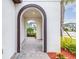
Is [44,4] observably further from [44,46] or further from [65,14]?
[65,14]

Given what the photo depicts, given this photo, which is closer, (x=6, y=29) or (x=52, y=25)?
(x=6, y=29)

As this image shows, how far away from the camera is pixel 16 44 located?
10789 mm

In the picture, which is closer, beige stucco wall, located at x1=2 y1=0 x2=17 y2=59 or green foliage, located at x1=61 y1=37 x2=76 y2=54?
beige stucco wall, located at x1=2 y1=0 x2=17 y2=59

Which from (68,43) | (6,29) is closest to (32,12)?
(68,43)

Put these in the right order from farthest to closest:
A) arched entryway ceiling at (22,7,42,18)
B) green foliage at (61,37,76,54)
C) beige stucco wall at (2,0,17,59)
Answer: green foliage at (61,37,76,54) → arched entryway ceiling at (22,7,42,18) → beige stucco wall at (2,0,17,59)

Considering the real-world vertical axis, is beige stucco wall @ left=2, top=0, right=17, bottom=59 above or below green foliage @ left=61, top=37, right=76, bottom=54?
above

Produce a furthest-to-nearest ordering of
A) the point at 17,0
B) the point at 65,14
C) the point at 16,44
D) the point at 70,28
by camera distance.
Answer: the point at 65,14 < the point at 70,28 < the point at 16,44 < the point at 17,0

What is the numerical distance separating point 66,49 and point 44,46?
8.98 feet

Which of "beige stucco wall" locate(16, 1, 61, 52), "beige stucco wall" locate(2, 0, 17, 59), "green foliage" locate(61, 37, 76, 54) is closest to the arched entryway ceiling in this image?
"beige stucco wall" locate(16, 1, 61, 52)

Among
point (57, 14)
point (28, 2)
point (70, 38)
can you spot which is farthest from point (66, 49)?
point (28, 2)

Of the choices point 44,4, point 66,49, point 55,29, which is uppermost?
point 44,4

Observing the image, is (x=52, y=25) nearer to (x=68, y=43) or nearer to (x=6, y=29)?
(x=68, y=43)

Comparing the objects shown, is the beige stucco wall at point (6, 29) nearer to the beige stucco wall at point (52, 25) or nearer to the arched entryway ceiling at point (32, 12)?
the arched entryway ceiling at point (32, 12)

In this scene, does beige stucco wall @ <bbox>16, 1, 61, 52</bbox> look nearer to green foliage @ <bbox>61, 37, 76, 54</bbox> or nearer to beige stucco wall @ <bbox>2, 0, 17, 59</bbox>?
green foliage @ <bbox>61, 37, 76, 54</bbox>
